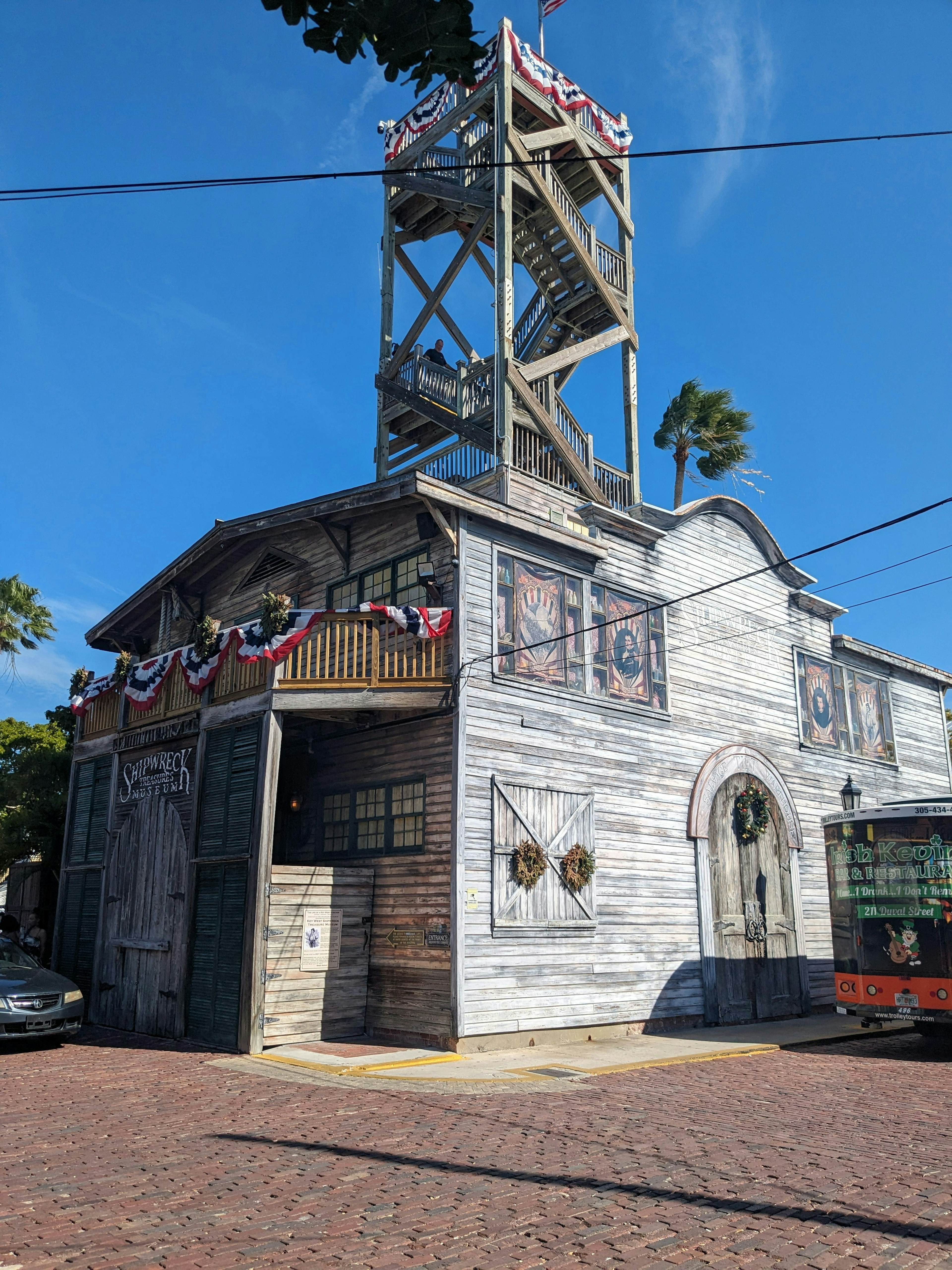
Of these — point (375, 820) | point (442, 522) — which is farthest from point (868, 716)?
point (442, 522)

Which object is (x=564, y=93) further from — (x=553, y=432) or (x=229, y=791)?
(x=229, y=791)

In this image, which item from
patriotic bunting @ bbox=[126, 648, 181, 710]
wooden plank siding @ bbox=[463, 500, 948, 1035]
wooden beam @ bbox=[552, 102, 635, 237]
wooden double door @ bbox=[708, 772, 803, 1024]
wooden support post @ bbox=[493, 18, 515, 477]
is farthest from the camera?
wooden beam @ bbox=[552, 102, 635, 237]

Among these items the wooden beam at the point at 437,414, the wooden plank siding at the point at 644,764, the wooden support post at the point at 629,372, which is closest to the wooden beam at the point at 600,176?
the wooden support post at the point at 629,372

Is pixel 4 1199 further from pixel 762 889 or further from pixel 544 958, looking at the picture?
pixel 762 889

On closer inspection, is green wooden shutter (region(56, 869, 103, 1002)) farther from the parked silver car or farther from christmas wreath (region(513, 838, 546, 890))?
christmas wreath (region(513, 838, 546, 890))

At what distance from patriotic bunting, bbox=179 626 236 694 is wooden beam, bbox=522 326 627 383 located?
7.95 metres

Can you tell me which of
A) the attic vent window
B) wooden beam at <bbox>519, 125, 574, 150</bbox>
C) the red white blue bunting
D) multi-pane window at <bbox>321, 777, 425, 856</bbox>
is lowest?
multi-pane window at <bbox>321, 777, 425, 856</bbox>

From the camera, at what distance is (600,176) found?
71.7 ft

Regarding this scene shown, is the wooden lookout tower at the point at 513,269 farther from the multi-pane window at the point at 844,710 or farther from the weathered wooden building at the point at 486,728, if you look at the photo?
the multi-pane window at the point at 844,710

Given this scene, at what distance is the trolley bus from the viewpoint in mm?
14070

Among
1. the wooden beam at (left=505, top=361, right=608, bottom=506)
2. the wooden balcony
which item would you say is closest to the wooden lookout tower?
the wooden beam at (left=505, top=361, right=608, bottom=506)

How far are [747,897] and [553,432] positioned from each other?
9.29 meters

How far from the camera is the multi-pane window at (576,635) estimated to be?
15312 mm

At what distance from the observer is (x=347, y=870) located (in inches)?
576
